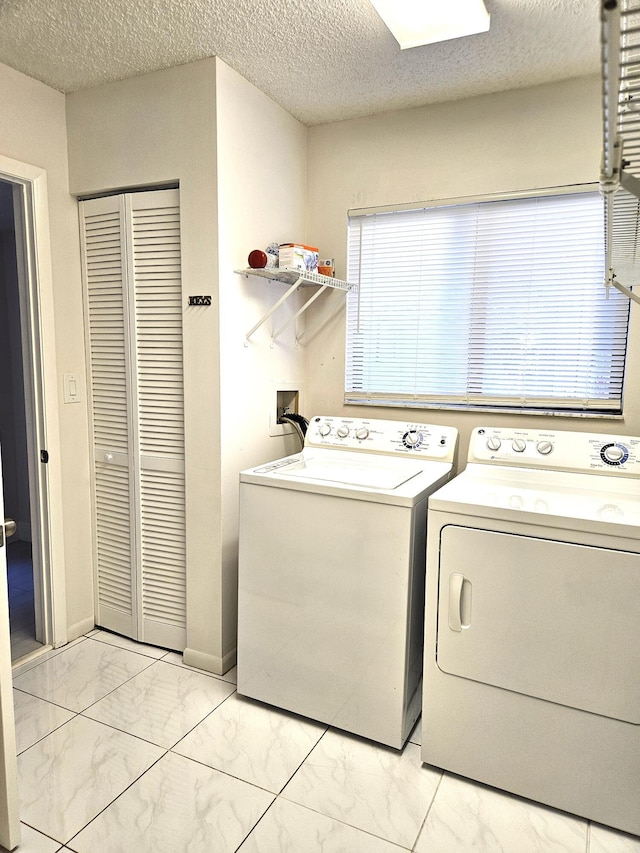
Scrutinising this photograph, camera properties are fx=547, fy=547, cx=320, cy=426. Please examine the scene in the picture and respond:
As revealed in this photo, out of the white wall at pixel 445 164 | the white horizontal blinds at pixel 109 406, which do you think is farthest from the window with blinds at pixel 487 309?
the white horizontal blinds at pixel 109 406

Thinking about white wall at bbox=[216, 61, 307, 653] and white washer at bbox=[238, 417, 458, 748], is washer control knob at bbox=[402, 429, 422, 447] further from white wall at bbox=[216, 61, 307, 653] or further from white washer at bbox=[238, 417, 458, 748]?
white wall at bbox=[216, 61, 307, 653]

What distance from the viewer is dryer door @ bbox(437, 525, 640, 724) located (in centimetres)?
152

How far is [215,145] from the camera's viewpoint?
2.11 m

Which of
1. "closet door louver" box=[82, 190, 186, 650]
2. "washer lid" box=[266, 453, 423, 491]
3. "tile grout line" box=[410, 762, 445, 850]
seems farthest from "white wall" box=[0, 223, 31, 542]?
"tile grout line" box=[410, 762, 445, 850]

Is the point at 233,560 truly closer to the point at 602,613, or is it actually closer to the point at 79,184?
the point at 602,613

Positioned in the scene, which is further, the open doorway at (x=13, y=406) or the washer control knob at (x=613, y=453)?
the open doorway at (x=13, y=406)

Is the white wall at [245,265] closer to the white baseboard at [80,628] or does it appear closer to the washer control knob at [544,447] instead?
the white baseboard at [80,628]

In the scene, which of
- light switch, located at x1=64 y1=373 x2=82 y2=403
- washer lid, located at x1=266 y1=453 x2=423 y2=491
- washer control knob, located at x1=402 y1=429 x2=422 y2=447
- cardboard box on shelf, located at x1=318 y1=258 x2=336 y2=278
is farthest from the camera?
cardboard box on shelf, located at x1=318 y1=258 x2=336 y2=278

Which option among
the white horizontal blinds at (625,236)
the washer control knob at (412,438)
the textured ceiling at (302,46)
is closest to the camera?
the white horizontal blinds at (625,236)

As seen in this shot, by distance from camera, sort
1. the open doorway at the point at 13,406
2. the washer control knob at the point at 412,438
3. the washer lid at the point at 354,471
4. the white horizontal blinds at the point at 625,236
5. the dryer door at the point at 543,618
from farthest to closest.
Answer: the open doorway at the point at 13,406
the washer control knob at the point at 412,438
the washer lid at the point at 354,471
the dryer door at the point at 543,618
the white horizontal blinds at the point at 625,236

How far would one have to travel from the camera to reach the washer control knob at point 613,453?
6.54 feet

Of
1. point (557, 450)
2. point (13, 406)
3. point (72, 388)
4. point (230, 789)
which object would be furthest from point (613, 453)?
point (13, 406)

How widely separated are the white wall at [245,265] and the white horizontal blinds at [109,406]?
20.4 inches

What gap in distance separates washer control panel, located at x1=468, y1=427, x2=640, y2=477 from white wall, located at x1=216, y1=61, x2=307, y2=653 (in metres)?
0.97
